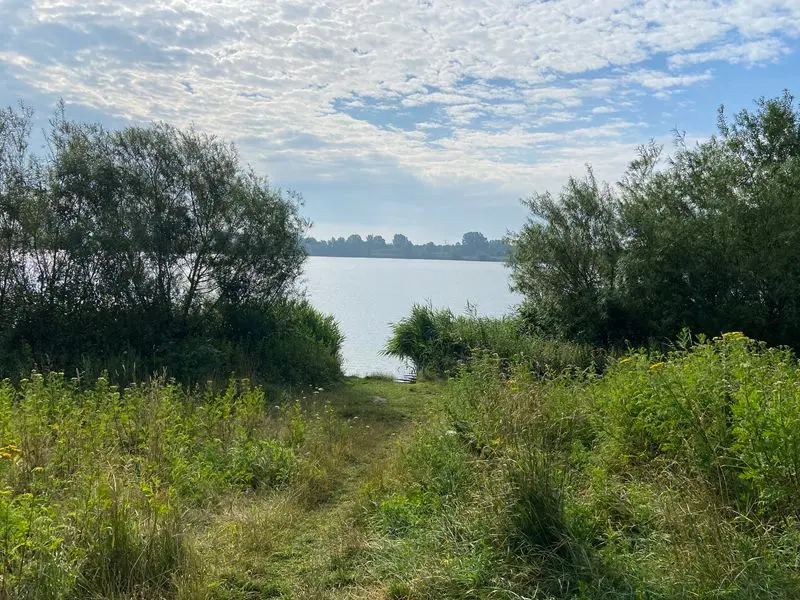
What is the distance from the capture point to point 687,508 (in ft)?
12.8

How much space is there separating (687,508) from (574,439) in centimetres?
196

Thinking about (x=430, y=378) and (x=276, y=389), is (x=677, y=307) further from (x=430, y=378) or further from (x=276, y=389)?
(x=276, y=389)

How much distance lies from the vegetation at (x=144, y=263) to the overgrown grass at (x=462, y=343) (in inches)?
129

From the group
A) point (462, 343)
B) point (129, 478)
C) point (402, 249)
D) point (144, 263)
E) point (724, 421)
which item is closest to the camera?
point (724, 421)

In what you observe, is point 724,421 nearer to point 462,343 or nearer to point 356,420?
point 356,420

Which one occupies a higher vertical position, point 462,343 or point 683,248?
point 683,248

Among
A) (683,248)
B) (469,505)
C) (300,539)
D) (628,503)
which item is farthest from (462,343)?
(628,503)

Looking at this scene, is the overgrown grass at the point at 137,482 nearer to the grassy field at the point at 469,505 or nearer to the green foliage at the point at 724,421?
the grassy field at the point at 469,505

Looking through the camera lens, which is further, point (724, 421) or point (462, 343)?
point (462, 343)

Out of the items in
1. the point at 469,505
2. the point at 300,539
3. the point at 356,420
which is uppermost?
the point at 469,505

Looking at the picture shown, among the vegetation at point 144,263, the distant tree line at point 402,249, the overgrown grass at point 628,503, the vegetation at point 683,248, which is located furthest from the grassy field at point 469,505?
the distant tree line at point 402,249

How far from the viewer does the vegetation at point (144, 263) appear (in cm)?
1255

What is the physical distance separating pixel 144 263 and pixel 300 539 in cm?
1027

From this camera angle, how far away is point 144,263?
13.5 metres
